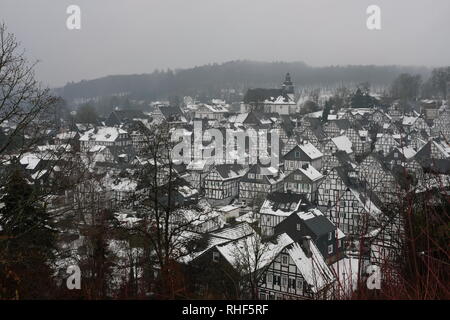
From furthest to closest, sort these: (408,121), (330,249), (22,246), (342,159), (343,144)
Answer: (408,121) → (343,144) → (342,159) → (330,249) → (22,246)

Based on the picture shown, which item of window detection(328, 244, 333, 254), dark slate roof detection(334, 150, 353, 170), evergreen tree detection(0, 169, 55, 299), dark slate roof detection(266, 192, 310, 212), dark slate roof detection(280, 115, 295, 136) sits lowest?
window detection(328, 244, 333, 254)

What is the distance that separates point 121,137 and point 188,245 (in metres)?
39.8

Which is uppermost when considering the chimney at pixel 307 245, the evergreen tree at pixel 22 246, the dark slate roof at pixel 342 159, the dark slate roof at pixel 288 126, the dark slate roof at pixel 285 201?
the evergreen tree at pixel 22 246

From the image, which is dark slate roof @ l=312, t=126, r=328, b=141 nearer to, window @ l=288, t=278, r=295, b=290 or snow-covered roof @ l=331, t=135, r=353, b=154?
snow-covered roof @ l=331, t=135, r=353, b=154

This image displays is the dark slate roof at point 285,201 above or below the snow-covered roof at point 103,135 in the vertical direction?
below

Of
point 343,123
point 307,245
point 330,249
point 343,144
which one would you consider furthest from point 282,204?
point 343,123

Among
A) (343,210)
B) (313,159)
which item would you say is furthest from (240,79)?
(343,210)

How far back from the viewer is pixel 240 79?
415 feet

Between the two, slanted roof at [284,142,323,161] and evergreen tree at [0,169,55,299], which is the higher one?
evergreen tree at [0,169,55,299]

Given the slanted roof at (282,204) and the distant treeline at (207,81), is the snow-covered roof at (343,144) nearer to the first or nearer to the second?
the slanted roof at (282,204)

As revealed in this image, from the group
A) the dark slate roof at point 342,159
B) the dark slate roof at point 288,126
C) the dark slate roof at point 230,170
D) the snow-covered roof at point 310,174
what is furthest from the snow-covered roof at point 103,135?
the snow-covered roof at point 310,174

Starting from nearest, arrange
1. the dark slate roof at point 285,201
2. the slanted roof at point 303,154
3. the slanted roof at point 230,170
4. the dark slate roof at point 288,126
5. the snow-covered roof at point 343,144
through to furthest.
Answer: the dark slate roof at point 285,201 → the slanted roof at point 230,170 → the slanted roof at point 303,154 → the snow-covered roof at point 343,144 → the dark slate roof at point 288,126

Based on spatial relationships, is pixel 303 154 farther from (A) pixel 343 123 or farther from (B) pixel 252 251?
(B) pixel 252 251

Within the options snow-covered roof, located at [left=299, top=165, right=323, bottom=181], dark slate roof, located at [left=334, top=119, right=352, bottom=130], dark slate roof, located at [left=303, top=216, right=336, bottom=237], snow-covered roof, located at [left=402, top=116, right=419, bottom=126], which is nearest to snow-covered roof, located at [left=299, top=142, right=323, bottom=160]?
A: snow-covered roof, located at [left=299, top=165, right=323, bottom=181]
